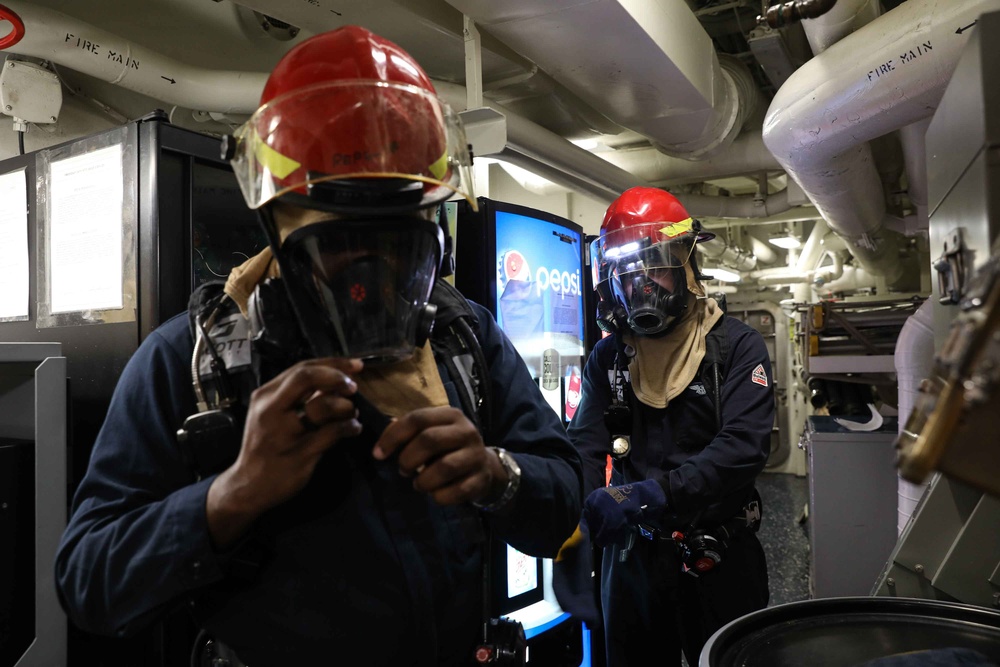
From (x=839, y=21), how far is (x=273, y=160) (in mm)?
2801

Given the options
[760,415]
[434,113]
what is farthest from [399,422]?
[760,415]

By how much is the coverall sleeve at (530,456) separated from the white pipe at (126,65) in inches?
85.3

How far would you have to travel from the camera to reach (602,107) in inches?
143

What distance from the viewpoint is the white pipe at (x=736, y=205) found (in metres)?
5.82

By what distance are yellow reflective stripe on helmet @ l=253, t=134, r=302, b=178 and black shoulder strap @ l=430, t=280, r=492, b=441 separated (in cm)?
32

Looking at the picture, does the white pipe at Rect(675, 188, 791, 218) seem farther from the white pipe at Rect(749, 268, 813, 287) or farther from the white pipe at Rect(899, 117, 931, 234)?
the white pipe at Rect(749, 268, 813, 287)

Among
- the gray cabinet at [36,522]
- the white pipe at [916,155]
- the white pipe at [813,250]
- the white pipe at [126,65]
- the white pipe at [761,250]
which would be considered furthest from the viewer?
the white pipe at [761,250]

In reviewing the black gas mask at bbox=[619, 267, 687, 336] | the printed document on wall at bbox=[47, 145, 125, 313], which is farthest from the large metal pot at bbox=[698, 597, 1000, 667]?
the printed document on wall at bbox=[47, 145, 125, 313]

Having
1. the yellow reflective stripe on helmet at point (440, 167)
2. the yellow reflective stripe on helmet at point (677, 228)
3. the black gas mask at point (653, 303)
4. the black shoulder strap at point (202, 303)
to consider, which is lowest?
the black shoulder strap at point (202, 303)

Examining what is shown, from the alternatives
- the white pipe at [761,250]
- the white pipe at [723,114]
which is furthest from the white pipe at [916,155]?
the white pipe at [761,250]

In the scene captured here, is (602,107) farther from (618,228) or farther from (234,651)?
(234,651)

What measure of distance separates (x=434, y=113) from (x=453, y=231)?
1494mm

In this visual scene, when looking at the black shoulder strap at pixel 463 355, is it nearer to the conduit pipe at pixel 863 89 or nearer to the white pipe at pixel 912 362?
the conduit pipe at pixel 863 89

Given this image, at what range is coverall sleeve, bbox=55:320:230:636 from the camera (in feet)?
2.98
